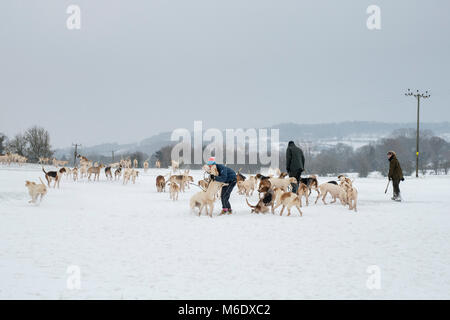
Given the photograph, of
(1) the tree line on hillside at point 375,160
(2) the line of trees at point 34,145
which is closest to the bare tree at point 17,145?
(2) the line of trees at point 34,145

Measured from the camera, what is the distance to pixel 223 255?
22.1 feet

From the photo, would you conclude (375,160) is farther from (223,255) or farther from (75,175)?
(223,255)

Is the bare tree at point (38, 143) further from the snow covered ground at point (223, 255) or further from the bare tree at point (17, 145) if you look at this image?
the snow covered ground at point (223, 255)

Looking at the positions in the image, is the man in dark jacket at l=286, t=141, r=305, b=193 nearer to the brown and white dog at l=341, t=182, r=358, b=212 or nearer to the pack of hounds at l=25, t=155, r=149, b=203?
the brown and white dog at l=341, t=182, r=358, b=212

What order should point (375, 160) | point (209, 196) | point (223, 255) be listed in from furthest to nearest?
point (375, 160)
point (209, 196)
point (223, 255)

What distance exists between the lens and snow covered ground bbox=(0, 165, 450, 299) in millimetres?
5016

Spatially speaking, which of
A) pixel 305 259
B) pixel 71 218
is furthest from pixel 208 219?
pixel 305 259

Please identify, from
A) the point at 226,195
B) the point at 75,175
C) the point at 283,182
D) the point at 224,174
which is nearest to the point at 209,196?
the point at 226,195

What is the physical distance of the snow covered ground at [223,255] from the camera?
16.5 ft

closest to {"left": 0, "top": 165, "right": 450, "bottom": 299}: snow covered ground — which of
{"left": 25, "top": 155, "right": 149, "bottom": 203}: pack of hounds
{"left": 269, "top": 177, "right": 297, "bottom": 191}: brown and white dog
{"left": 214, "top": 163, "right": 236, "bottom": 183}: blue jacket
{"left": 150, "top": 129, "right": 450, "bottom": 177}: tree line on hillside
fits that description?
{"left": 214, "top": 163, "right": 236, "bottom": 183}: blue jacket

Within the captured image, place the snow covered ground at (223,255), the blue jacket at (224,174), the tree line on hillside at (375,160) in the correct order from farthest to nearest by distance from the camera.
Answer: the tree line on hillside at (375,160)
the blue jacket at (224,174)
the snow covered ground at (223,255)

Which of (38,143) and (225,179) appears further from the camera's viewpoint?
(38,143)
